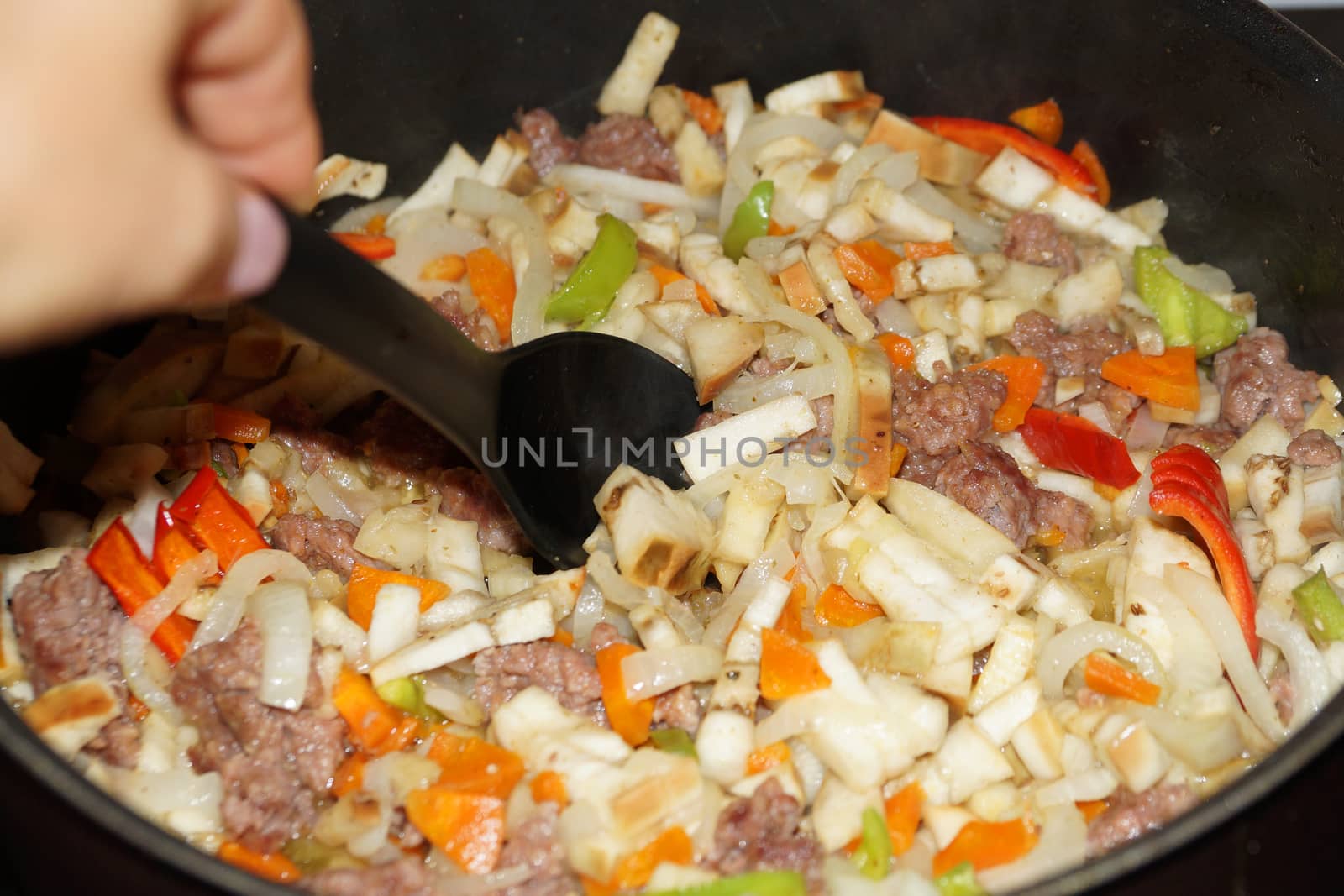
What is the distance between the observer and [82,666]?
2.37 m

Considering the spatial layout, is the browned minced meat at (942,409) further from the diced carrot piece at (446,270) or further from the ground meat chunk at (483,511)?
the diced carrot piece at (446,270)

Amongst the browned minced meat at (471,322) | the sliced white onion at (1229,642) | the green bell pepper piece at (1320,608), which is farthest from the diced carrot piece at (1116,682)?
the browned minced meat at (471,322)

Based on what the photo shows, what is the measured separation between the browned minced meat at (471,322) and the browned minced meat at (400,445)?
294 mm

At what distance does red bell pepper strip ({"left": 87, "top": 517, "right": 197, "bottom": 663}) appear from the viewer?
2.48 m

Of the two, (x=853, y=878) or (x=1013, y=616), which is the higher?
(x=1013, y=616)

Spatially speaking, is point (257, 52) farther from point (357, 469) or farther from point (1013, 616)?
point (1013, 616)

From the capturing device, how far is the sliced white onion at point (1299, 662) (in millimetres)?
2303

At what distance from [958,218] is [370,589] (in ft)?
6.71

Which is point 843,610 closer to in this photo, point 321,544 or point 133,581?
point 321,544

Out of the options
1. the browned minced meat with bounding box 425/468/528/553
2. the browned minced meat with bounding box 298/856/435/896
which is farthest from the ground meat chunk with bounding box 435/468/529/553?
the browned minced meat with bounding box 298/856/435/896

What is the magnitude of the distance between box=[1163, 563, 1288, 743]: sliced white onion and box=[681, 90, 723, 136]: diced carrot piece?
1.97 meters

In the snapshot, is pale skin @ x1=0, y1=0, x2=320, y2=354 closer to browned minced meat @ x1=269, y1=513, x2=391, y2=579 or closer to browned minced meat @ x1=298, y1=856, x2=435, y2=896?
browned minced meat @ x1=298, y1=856, x2=435, y2=896

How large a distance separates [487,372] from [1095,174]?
2.08 metres

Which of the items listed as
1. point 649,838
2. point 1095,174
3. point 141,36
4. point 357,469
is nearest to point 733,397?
point 357,469
